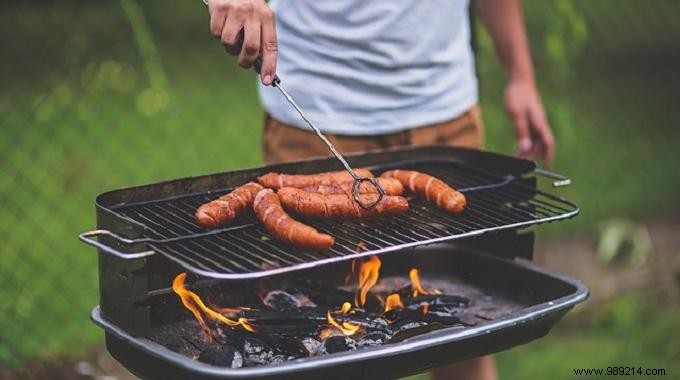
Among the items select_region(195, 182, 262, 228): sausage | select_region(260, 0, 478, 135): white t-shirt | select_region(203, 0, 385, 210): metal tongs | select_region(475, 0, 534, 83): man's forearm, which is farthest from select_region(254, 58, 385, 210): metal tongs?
select_region(475, 0, 534, 83): man's forearm

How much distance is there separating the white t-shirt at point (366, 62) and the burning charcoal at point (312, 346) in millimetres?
972

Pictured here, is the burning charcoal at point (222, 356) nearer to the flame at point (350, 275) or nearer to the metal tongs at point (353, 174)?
the metal tongs at point (353, 174)

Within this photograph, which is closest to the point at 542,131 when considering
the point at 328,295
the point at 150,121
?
the point at 328,295

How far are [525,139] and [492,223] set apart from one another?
1.10 meters

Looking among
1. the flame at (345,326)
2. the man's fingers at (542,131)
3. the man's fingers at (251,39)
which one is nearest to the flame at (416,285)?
the flame at (345,326)

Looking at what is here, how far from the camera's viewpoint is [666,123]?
27.1ft

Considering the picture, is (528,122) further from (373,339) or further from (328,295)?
(373,339)

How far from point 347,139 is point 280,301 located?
2.40 feet

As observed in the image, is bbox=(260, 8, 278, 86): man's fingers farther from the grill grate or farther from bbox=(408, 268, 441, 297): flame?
bbox=(408, 268, 441, 297): flame

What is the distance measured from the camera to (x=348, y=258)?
2287 mm

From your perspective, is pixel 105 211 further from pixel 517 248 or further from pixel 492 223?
pixel 517 248

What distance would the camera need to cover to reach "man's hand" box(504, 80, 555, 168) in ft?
12.2

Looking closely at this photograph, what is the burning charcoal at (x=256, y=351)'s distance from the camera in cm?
247

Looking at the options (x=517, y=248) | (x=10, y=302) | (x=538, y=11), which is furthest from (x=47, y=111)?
(x=538, y=11)
